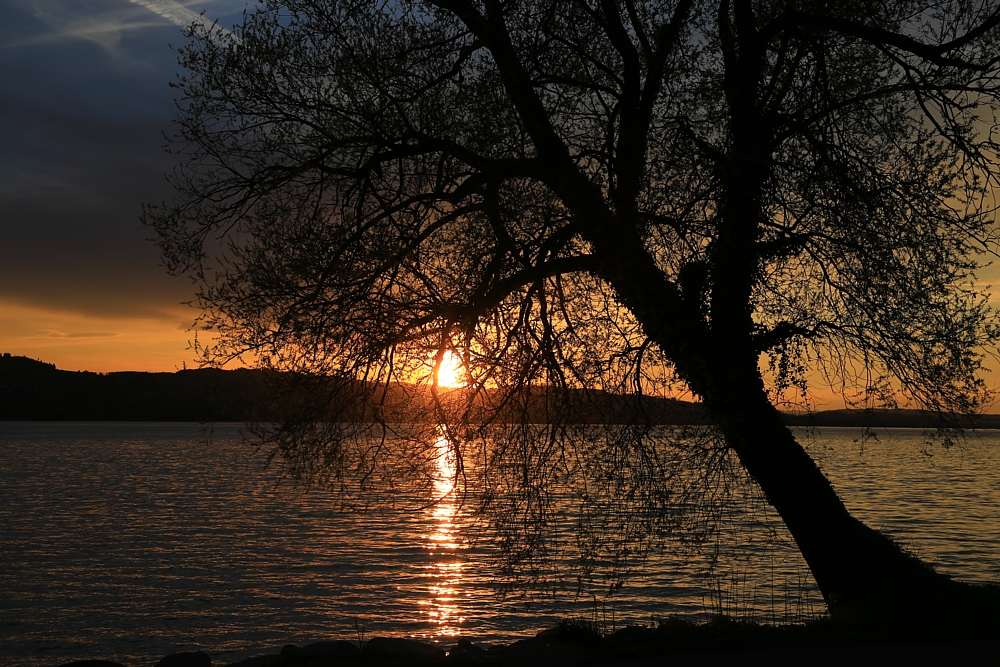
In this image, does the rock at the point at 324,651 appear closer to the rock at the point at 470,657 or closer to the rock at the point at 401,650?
the rock at the point at 401,650

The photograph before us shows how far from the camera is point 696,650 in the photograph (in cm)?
1121

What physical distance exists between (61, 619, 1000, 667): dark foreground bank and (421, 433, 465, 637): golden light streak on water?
2.18 meters

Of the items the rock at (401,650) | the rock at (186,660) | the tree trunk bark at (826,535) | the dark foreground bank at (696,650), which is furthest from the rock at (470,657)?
the tree trunk bark at (826,535)

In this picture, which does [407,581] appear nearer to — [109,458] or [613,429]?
[613,429]

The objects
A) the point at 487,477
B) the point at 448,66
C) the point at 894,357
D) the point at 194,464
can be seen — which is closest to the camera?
the point at 894,357

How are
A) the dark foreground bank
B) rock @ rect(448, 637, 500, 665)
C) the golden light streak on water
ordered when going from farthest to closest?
the golden light streak on water → rock @ rect(448, 637, 500, 665) → the dark foreground bank

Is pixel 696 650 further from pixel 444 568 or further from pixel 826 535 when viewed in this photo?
pixel 444 568

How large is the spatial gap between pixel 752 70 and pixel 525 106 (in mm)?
3229

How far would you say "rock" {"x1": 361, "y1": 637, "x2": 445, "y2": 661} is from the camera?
40.4ft

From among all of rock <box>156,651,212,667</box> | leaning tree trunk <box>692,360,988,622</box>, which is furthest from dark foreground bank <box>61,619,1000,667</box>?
rock <box>156,651,212,667</box>

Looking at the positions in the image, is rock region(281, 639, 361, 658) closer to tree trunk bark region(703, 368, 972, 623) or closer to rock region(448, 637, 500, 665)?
rock region(448, 637, 500, 665)

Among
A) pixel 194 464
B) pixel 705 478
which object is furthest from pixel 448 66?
pixel 194 464

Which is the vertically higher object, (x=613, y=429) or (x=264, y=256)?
(x=264, y=256)

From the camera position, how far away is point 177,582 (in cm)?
2755
